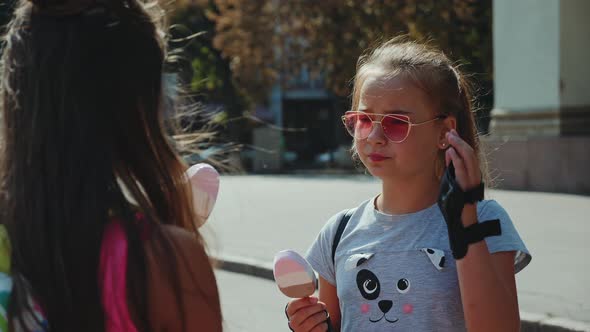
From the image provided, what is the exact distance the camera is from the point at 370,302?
2086mm

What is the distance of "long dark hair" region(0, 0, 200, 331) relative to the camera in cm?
128

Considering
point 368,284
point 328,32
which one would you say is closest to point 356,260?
point 368,284

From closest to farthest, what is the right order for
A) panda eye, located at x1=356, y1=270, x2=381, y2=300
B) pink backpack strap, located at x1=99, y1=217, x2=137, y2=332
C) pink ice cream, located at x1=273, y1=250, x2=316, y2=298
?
1. pink backpack strap, located at x1=99, y1=217, x2=137, y2=332
2. pink ice cream, located at x1=273, y1=250, x2=316, y2=298
3. panda eye, located at x1=356, y1=270, x2=381, y2=300

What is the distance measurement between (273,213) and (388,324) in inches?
393

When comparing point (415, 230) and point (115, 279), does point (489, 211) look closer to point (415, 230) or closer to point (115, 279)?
point (415, 230)

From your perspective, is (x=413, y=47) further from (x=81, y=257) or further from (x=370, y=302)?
(x=81, y=257)

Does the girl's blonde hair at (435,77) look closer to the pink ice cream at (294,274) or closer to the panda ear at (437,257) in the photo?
the panda ear at (437,257)

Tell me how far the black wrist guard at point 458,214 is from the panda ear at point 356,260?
0.30 meters

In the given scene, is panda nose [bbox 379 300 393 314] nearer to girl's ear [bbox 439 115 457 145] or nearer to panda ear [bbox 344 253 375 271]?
panda ear [bbox 344 253 375 271]

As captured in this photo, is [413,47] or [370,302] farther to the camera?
[413,47]

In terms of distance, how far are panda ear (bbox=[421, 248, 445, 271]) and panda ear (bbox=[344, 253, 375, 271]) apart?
17 centimetres

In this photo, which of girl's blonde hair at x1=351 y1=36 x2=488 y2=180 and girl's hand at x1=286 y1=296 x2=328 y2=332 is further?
girl's blonde hair at x1=351 y1=36 x2=488 y2=180

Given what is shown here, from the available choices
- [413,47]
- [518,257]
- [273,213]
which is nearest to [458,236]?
[518,257]

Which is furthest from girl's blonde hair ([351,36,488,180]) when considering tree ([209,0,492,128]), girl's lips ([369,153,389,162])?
tree ([209,0,492,128])
